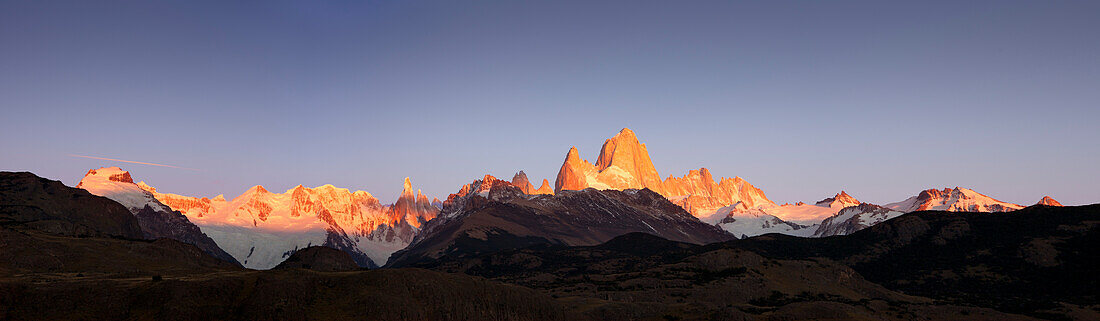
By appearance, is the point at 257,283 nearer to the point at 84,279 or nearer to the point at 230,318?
the point at 230,318

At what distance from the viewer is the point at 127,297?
14338cm

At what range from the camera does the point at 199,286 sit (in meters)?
150

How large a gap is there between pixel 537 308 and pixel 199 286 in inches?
3403

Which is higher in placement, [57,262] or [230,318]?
[57,262]

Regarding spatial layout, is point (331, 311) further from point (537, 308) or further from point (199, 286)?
point (537, 308)

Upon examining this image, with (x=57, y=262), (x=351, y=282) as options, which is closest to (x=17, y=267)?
(x=57, y=262)

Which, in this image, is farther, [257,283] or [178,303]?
[257,283]

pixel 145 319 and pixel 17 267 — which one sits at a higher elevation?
pixel 17 267

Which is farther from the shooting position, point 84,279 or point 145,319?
point 84,279

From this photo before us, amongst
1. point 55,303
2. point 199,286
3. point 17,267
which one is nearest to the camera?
point 55,303

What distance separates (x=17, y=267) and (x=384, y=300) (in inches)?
4152

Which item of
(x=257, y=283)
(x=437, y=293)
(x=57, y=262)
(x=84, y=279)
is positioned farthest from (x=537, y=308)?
(x=57, y=262)

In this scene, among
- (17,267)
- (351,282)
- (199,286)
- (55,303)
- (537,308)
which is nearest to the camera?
(55,303)

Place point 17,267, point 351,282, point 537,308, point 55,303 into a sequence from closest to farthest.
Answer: point 55,303 → point 351,282 → point 17,267 → point 537,308
